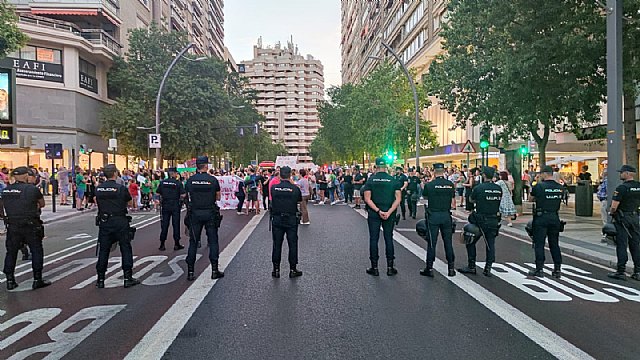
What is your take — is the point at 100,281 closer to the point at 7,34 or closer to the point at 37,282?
the point at 37,282

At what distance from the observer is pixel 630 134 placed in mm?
15211

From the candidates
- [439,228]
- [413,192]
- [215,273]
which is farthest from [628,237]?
[413,192]

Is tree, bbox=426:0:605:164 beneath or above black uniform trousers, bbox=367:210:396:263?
above

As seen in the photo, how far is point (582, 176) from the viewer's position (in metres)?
23.6

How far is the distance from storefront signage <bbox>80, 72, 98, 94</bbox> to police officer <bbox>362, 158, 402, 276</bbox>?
110 ft

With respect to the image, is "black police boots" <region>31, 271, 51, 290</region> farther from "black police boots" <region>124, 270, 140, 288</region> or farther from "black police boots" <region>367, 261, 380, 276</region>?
"black police boots" <region>367, 261, 380, 276</region>

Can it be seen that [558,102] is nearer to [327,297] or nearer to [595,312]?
[595,312]

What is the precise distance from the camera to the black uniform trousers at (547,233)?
8.38 m

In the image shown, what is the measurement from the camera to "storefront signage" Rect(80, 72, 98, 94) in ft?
120

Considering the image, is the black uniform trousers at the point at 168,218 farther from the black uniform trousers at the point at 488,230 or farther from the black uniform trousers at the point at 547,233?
the black uniform trousers at the point at 547,233

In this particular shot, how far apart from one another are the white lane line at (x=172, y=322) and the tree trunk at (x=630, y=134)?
12.0m

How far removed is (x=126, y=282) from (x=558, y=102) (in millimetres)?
13335

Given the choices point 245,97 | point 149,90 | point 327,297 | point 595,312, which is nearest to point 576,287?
point 595,312

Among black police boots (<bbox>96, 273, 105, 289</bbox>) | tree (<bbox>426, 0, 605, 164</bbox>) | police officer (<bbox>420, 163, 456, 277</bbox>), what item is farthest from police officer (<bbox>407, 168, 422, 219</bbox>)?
black police boots (<bbox>96, 273, 105, 289</bbox>)
